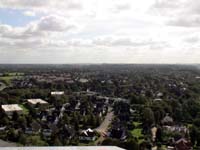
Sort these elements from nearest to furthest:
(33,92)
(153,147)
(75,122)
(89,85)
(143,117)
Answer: (153,147) → (75,122) → (143,117) → (33,92) → (89,85)

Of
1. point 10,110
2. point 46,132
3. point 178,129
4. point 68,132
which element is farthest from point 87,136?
point 10,110

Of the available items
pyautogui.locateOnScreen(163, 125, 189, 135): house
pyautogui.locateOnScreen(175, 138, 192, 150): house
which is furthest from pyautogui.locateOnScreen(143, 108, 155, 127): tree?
pyautogui.locateOnScreen(175, 138, 192, 150): house

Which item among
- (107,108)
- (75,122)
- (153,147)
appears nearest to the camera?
(153,147)

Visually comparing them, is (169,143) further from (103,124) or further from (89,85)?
(89,85)

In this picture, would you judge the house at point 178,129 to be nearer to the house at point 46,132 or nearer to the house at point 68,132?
the house at point 68,132

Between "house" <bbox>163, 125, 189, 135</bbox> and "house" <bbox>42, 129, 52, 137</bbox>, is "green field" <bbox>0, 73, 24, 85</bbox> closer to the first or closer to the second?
"house" <bbox>42, 129, 52, 137</bbox>

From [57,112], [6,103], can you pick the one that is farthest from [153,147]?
[6,103]

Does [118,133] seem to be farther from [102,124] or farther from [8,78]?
[8,78]

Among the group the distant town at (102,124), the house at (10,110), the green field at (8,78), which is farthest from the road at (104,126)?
the green field at (8,78)
